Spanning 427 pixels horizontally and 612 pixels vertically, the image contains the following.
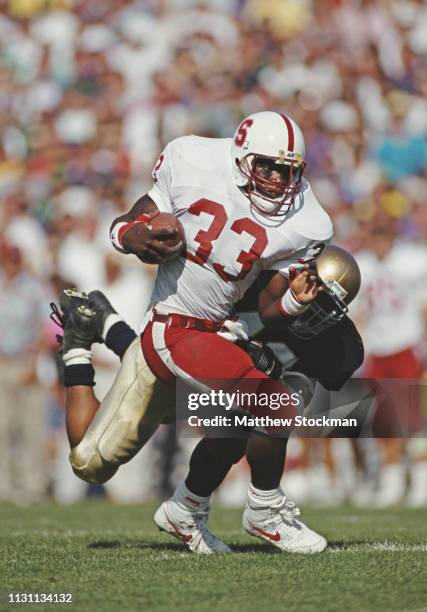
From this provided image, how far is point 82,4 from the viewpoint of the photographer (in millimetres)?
13445

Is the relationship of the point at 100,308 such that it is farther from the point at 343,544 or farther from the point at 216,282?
the point at 343,544

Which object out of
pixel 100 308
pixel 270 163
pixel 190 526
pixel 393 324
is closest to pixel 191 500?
pixel 190 526

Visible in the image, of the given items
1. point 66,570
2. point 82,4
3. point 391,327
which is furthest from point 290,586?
point 82,4

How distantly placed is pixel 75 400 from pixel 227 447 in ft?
2.23

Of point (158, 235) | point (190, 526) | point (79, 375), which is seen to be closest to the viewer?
point (158, 235)

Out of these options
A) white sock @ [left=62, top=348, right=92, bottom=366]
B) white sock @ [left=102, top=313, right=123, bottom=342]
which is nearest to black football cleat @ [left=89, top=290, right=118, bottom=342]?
white sock @ [left=102, top=313, right=123, bottom=342]

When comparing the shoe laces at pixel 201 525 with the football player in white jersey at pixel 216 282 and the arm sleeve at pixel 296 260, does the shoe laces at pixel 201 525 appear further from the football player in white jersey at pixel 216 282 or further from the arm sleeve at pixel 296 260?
the arm sleeve at pixel 296 260

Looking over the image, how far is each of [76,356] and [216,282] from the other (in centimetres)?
75

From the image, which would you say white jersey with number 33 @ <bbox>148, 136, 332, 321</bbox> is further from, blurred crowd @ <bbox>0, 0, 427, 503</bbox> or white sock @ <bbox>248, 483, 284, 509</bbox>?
blurred crowd @ <bbox>0, 0, 427, 503</bbox>

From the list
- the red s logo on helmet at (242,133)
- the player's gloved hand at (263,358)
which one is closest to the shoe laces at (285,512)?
the player's gloved hand at (263,358)

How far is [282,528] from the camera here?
4.63 m

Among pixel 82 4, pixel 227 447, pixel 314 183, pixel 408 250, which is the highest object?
pixel 82 4

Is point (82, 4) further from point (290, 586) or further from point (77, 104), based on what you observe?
point (290, 586)

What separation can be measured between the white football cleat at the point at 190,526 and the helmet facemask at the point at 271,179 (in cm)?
125
